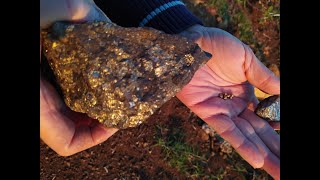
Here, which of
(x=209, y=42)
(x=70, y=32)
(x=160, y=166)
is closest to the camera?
(x=70, y=32)

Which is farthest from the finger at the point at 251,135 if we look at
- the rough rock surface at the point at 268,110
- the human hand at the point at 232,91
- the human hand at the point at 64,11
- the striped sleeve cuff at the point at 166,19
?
the human hand at the point at 64,11

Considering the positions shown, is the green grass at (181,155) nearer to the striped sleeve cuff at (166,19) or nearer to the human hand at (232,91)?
the human hand at (232,91)

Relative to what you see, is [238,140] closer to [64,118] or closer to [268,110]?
[268,110]

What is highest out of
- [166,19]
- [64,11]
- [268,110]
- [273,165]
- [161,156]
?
[64,11]

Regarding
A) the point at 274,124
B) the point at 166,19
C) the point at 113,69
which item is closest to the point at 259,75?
the point at 274,124

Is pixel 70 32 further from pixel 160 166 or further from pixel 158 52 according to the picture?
pixel 160 166

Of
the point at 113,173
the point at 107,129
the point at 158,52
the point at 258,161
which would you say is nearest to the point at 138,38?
the point at 158,52
